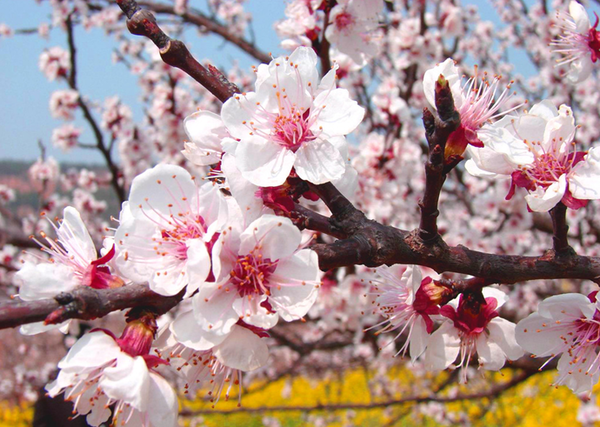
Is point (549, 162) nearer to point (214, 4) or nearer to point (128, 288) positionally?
point (128, 288)

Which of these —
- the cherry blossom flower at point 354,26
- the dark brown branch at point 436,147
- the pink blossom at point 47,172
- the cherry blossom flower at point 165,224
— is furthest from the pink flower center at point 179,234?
the pink blossom at point 47,172

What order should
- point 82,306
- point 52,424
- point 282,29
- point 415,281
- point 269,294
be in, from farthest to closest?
1. point 52,424
2. point 282,29
3. point 415,281
4. point 269,294
5. point 82,306

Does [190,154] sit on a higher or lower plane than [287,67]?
lower

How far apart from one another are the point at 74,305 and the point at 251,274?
323mm

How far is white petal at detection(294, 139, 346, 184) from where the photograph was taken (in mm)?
928

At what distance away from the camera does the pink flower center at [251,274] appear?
907 millimetres

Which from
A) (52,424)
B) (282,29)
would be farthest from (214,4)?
(52,424)

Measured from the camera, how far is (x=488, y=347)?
46.2 inches

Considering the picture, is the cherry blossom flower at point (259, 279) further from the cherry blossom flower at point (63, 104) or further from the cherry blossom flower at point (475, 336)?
the cherry blossom flower at point (63, 104)

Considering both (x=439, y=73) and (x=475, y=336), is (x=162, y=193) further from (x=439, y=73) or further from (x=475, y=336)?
(x=475, y=336)

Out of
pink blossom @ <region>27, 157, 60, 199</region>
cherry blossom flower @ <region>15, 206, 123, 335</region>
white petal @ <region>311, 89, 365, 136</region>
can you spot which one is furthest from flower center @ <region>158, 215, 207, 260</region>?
pink blossom @ <region>27, 157, 60, 199</region>

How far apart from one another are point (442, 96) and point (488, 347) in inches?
27.2

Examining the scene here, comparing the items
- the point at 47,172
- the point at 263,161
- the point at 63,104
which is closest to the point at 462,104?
the point at 263,161

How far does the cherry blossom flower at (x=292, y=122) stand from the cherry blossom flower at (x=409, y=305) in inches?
13.8
